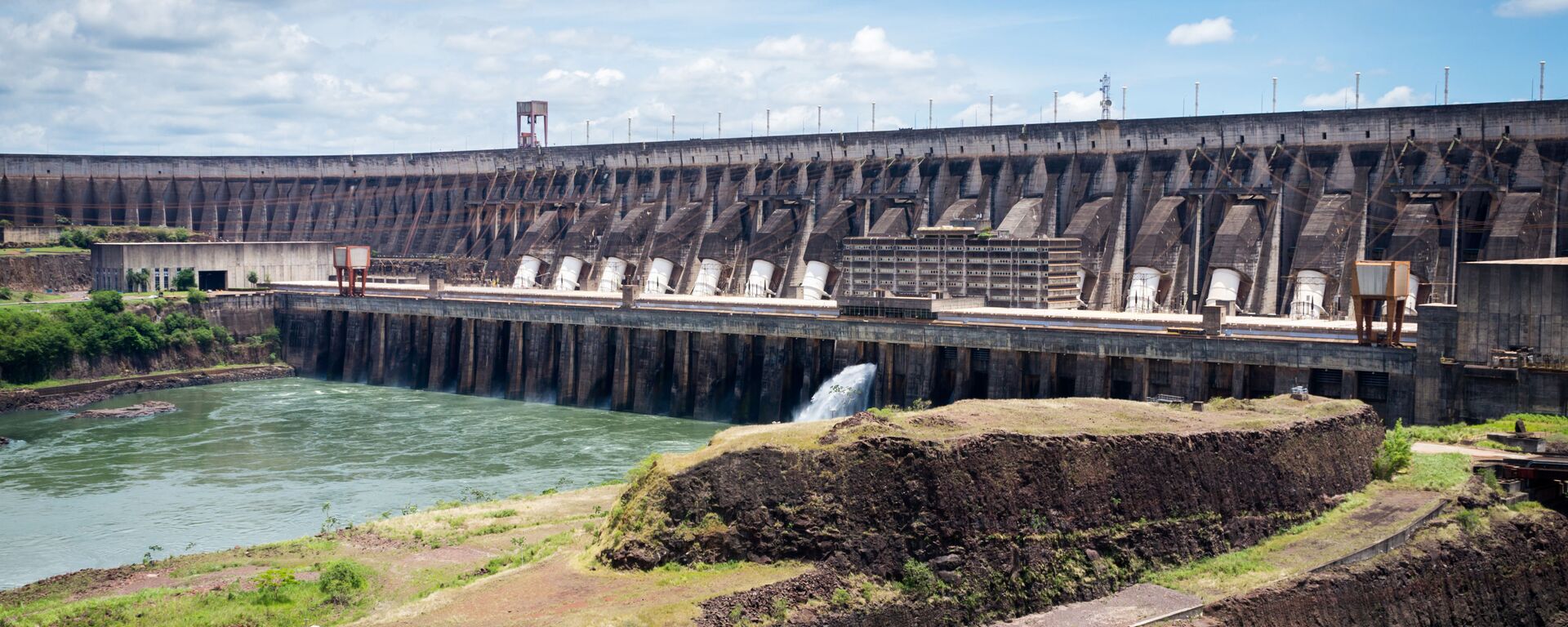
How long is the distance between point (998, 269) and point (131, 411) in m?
40.3

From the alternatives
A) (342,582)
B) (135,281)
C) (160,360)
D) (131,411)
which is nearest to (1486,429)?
(342,582)

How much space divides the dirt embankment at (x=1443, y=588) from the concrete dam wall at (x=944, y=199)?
28996 mm

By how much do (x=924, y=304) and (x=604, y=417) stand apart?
16.3 m

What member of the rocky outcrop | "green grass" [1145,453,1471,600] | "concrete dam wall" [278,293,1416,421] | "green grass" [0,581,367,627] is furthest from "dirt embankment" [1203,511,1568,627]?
the rocky outcrop

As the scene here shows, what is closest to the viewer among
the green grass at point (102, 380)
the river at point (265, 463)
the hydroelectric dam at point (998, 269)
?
the river at point (265, 463)

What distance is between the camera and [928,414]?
3155 cm

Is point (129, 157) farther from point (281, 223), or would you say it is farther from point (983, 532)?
point (983, 532)

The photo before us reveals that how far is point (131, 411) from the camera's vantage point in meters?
67.1

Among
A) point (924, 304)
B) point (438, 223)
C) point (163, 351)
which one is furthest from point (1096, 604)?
point (438, 223)

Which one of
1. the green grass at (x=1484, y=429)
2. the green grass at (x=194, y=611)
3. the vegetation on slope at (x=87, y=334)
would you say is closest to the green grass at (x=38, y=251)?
the vegetation on slope at (x=87, y=334)

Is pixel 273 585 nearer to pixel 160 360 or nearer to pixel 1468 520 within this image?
pixel 1468 520

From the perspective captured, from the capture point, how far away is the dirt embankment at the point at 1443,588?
29.3 meters

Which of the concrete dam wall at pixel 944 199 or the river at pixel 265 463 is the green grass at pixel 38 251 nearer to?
the concrete dam wall at pixel 944 199

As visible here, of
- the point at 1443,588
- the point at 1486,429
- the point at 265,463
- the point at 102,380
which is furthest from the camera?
the point at 102,380
